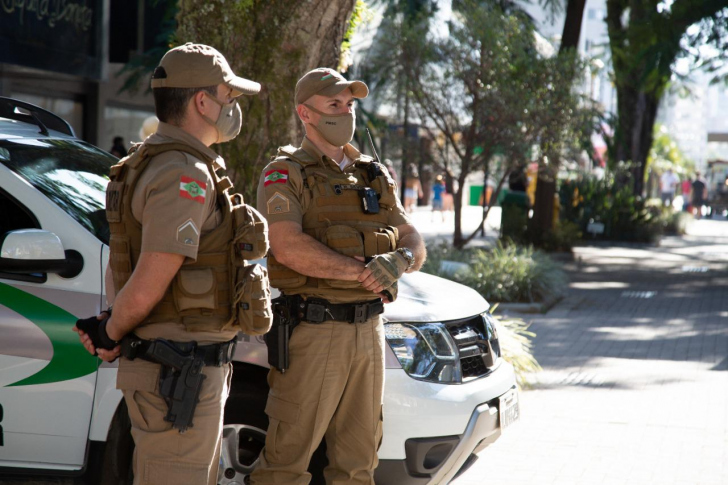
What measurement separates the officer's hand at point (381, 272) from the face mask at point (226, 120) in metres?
0.85

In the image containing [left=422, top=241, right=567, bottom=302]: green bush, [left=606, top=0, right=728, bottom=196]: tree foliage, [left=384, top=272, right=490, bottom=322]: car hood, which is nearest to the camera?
[left=384, top=272, right=490, bottom=322]: car hood

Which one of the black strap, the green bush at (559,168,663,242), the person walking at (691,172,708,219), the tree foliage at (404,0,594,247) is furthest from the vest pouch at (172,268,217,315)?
the person walking at (691,172,708,219)

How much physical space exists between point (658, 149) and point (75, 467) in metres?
66.7

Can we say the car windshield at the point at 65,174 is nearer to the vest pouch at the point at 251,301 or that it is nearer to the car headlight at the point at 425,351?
the vest pouch at the point at 251,301

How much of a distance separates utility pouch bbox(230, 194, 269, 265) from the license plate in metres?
1.76

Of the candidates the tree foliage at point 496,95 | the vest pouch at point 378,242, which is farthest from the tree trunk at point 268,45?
the tree foliage at point 496,95

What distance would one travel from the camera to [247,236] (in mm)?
2736

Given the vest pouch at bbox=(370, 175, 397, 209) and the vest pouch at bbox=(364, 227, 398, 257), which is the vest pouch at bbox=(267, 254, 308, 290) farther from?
the vest pouch at bbox=(370, 175, 397, 209)

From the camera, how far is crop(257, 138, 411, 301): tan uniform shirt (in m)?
3.49

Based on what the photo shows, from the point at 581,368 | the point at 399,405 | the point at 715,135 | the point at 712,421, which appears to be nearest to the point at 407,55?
the point at 581,368

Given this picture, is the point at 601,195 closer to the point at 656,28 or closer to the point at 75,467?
the point at 656,28

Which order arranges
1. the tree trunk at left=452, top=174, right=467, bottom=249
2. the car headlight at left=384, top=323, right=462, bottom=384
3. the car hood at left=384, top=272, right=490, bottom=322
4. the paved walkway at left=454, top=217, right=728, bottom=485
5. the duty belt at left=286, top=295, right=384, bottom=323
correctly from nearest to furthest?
the duty belt at left=286, top=295, right=384, bottom=323, the car headlight at left=384, top=323, right=462, bottom=384, the car hood at left=384, top=272, right=490, bottom=322, the paved walkway at left=454, top=217, right=728, bottom=485, the tree trunk at left=452, top=174, right=467, bottom=249

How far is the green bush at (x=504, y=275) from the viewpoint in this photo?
11172 mm

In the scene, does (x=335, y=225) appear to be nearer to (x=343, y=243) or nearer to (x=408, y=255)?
(x=343, y=243)
